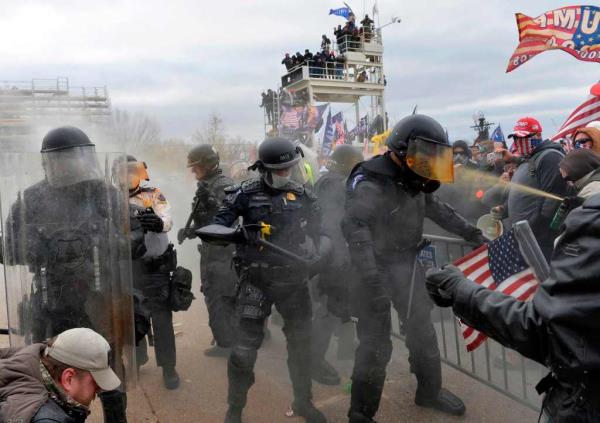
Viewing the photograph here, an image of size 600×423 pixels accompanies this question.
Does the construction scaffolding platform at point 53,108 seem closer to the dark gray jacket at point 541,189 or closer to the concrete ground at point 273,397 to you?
the concrete ground at point 273,397

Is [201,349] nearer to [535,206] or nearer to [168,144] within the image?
[535,206]

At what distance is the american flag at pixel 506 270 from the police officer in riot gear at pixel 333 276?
70.7 inches

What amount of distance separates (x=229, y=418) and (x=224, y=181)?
237cm

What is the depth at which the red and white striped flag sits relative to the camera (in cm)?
521

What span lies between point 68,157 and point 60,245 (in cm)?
51

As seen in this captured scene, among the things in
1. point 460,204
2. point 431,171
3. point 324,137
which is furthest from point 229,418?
point 324,137

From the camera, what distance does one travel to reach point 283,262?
3562 millimetres

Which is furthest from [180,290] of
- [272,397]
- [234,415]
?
[234,415]

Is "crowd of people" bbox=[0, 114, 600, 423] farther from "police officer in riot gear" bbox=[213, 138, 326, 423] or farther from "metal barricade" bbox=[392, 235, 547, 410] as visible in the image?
"metal barricade" bbox=[392, 235, 547, 410]

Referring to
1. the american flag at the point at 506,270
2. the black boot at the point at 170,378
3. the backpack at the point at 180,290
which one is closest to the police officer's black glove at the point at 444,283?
the american flag at the point at 506,270

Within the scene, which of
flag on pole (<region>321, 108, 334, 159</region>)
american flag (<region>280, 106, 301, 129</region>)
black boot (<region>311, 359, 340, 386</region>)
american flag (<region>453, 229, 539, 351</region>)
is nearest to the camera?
american flag (<region>453, 229, 539, 351</region>)

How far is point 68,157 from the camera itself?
9.30 ft

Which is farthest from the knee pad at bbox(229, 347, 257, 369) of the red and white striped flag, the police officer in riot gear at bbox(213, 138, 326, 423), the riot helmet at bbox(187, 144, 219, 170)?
the red and white striped flag

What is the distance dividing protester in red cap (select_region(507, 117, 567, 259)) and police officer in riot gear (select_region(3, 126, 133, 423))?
3668 mm
